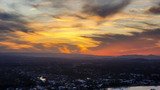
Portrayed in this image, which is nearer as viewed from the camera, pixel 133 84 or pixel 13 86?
pixel 13 86

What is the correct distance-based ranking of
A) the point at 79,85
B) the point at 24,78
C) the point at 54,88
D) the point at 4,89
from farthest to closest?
the point at 24,78
the point at 79,85
the point at 54,88
the point at 4,89

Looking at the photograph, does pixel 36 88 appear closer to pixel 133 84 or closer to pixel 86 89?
pixel 86 89

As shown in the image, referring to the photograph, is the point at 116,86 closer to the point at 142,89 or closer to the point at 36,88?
the point at 142,89

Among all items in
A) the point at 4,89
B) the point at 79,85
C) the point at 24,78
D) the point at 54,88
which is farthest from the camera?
the point at 24,78

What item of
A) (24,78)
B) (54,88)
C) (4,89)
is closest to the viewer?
(4,89)

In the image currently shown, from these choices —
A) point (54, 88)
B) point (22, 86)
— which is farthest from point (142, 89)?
point (22, 86)

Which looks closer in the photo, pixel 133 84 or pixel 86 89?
pixel 86 89

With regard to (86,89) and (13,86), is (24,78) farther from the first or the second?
(86,89)

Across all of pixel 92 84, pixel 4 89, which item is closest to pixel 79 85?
pixel 92 84
